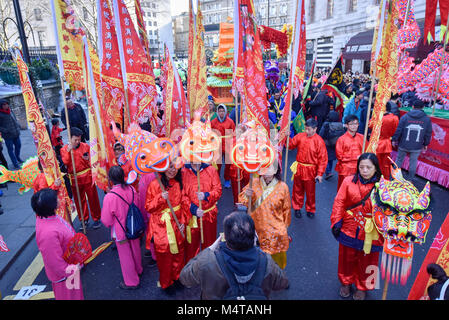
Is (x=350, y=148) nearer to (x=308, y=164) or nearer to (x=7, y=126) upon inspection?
(x=308, y=164)

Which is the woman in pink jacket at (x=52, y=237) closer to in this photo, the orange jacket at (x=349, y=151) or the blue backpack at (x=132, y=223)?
the blue backpack at (x=132, y=223)

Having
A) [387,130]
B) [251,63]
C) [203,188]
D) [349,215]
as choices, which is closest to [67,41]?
[251,63]

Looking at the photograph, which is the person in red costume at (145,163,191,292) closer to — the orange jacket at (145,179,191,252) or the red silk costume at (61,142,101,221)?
the orange jacket at (145,179,191,252)

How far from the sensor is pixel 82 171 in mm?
4383

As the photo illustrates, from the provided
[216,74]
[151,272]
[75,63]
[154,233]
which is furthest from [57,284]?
[216,74]

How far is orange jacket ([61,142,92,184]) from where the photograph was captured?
4.25 m

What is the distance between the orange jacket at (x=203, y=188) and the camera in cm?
314

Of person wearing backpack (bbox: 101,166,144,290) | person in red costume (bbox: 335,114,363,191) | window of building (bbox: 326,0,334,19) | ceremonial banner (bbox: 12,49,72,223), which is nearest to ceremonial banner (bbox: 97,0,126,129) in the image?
ceremonial banner (bbox: 12,49,72,223)

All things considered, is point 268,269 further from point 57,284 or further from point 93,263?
point 93,263

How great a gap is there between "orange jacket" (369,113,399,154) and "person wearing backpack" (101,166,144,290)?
4.62 m

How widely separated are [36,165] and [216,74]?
723 cm

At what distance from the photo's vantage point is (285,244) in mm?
3018

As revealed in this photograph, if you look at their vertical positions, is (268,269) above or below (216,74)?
below

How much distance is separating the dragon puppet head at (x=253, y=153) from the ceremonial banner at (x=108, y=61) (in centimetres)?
216
